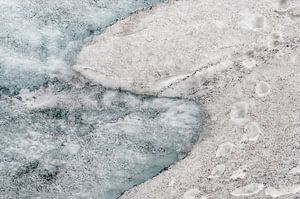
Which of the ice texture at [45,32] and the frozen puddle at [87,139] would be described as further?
the ice texture at [45,32]

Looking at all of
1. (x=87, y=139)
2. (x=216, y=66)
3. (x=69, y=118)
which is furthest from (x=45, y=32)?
(x=216, y=66)

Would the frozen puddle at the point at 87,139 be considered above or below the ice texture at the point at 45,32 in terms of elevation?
below

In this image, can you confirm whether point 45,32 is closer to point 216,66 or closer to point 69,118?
point 69,118

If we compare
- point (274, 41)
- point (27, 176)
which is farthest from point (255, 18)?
point (27, 176)

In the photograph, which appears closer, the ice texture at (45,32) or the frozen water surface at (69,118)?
the frozen water surface at (69,118)

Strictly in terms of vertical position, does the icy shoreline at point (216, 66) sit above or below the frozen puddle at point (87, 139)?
above

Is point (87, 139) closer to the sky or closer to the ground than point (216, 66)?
closer to the ground

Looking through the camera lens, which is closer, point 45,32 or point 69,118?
point 69,118
